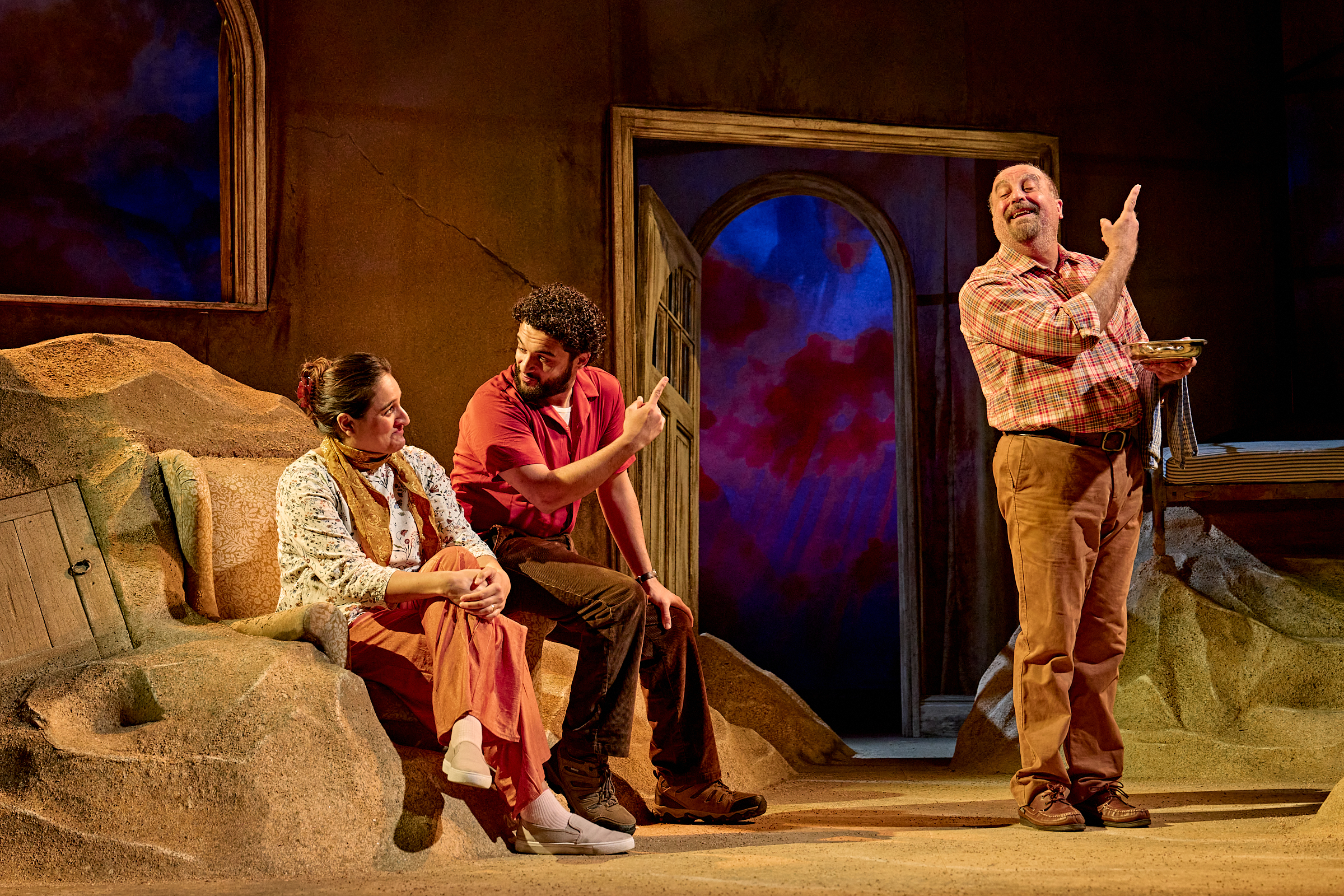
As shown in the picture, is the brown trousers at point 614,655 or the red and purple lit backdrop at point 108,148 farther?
the red and purple lit backdrop at point 108,148

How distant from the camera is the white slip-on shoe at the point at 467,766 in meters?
2.50

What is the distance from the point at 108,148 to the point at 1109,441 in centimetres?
476

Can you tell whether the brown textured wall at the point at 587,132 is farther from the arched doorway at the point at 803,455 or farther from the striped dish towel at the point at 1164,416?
the arched doorway at the point at 803,455

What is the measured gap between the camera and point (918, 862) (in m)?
2.52

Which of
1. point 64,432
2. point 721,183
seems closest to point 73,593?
point 64,432

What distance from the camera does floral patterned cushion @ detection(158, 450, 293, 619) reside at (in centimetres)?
327

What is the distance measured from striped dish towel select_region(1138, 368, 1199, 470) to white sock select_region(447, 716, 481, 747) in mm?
1783

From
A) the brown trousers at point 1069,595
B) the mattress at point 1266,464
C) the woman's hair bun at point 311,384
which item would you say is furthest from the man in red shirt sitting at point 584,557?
the mattress at point 1266,464

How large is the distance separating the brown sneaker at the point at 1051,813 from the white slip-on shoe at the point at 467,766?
1326 mm

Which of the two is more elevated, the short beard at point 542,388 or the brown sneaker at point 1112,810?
the short beard at point 542,388

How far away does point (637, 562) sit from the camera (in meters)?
3.39

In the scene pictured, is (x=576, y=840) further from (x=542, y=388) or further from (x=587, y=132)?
(x=587, y=132)

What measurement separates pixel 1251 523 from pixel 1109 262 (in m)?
2.38

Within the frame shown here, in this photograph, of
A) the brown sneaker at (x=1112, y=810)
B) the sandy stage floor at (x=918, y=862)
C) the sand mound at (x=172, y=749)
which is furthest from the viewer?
the brown sneaker at (x=1112, y=810)
